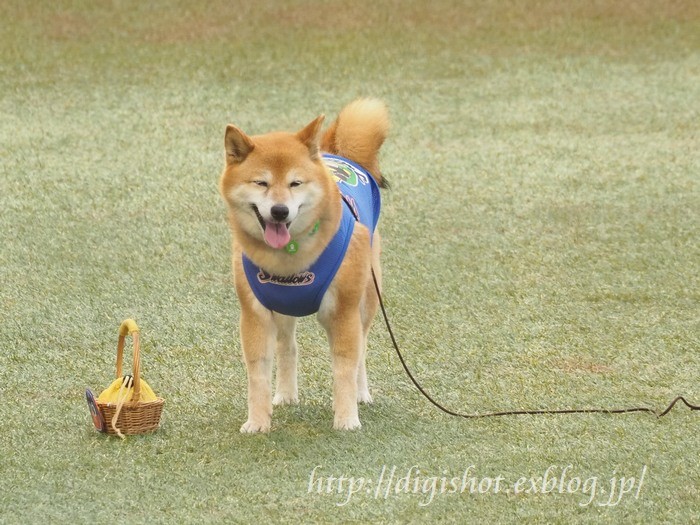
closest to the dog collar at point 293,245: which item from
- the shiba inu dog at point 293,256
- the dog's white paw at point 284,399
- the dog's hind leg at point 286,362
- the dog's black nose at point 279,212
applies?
the shiba inu dog at point 293,256

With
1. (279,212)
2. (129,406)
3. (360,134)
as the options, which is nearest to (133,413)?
(129,406)

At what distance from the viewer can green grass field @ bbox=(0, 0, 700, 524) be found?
315 cm

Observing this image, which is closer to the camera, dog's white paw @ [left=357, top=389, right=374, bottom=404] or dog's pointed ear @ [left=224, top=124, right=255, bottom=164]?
dog's pointed ear @ [left=224, top=124, right=255, bottom=164]

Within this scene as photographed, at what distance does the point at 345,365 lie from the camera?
350cm

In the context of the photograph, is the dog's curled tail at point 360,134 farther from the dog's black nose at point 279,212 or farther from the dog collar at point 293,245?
the dog's black nose at point 279,212

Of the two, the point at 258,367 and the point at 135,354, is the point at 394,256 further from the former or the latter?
the point at 135,354

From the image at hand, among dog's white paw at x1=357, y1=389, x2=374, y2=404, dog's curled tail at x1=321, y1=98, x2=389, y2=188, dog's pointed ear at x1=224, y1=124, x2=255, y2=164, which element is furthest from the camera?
dog's curled tail at x1=321, y1=98, x2=389, y2=188

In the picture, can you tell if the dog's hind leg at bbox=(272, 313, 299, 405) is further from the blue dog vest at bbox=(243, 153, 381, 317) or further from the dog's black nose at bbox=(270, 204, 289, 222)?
the dog's black nose at bbox=(270, 204, 289, 222)

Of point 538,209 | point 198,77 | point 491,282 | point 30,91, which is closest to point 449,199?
point 538,209

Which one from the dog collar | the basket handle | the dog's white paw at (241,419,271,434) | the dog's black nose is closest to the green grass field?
the dog's white paw at (241,419,271,434)

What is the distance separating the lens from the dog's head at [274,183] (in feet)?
10.7

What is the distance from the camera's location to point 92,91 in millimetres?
8141

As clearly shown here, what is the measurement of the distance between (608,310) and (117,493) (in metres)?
2.45

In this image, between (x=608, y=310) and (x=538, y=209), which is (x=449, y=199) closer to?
(x=538, y=209)
